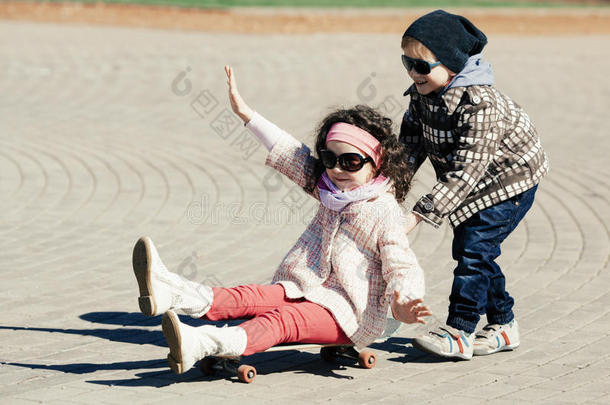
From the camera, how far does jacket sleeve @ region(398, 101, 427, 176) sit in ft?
15.2

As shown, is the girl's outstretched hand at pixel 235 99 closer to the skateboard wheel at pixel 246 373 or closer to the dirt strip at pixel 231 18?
the skateboard wheel at pixel 246 373

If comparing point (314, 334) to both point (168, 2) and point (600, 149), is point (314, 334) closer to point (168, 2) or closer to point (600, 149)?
point (600, 149)

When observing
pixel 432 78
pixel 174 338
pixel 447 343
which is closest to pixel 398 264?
pixel 447 343

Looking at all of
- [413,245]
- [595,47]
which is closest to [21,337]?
[413,245]

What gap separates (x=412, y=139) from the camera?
4.68 m

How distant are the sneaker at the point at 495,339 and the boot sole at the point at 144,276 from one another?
1.57 m

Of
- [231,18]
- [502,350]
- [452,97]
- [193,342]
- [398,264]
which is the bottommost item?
[502,350]

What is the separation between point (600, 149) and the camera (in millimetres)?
9719

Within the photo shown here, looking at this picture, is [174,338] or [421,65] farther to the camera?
[421,65]

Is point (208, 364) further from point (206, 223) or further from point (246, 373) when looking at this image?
point (206, 223)

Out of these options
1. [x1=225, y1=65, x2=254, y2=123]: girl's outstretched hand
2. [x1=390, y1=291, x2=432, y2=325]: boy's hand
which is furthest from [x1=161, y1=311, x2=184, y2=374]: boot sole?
[x1=225, y1=65, x2=254, y2=123]: girl's outstretched hand

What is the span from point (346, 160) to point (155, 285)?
38.2 inches

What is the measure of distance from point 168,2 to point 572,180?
45.4 feet

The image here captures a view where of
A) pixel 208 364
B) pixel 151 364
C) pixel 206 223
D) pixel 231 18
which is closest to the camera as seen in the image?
Result: pixel 208 364
